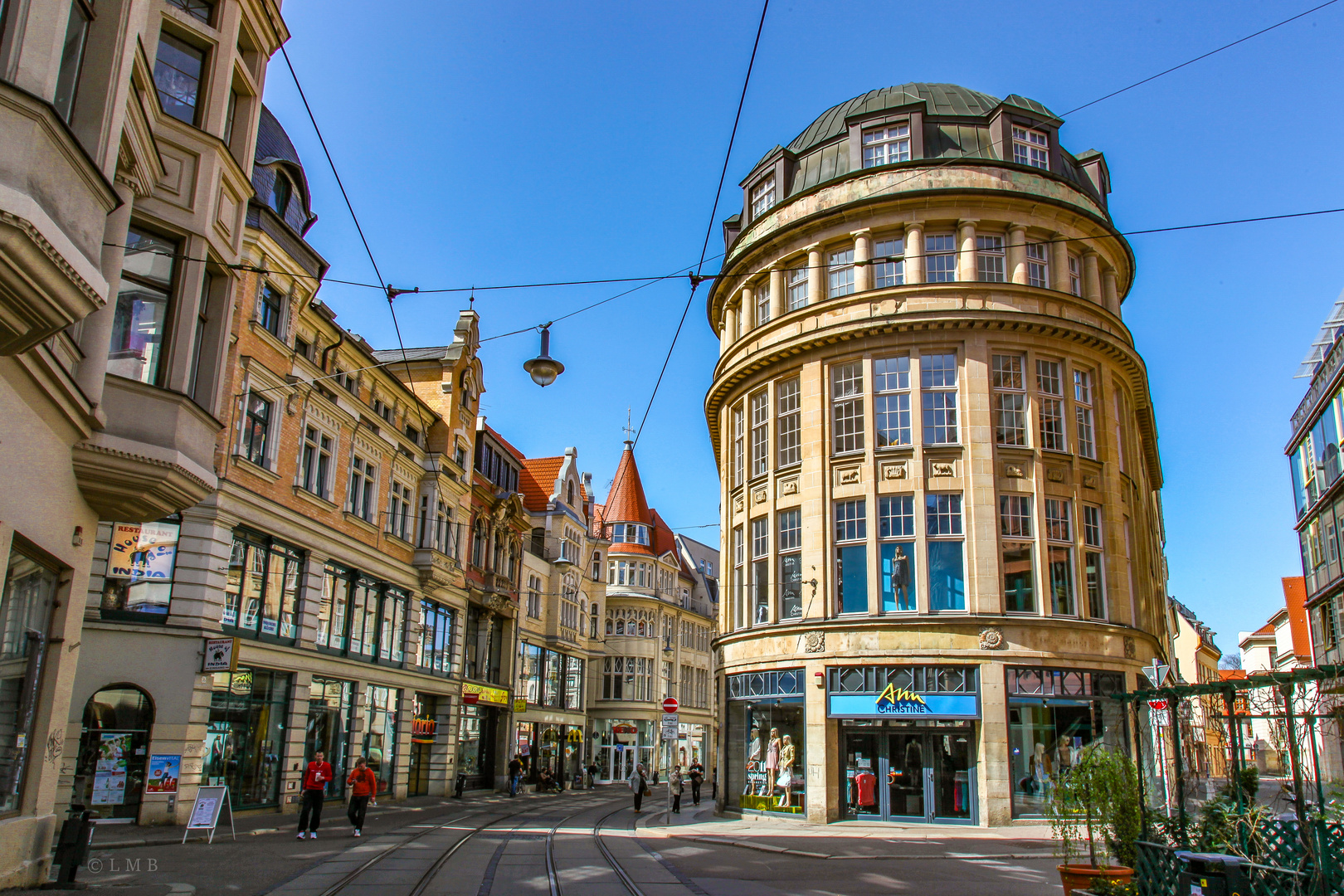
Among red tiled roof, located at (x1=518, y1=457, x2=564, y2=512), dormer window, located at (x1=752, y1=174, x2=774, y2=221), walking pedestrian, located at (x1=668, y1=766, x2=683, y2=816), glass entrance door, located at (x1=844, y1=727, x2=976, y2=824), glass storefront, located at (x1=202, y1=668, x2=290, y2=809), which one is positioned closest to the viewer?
glass storefront, located at (x1=202, y1=668, x2=290, y2=809)

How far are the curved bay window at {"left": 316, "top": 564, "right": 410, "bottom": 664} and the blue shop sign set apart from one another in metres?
14.0

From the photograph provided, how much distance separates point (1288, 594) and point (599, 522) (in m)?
49.7

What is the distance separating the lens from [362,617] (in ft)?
101

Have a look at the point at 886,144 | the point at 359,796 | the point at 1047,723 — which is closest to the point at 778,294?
the point at 886,144

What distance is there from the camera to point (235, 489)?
23.0 m

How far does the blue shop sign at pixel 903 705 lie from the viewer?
934 inches

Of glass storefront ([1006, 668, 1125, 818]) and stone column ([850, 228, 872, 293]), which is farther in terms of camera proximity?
stone column ([850, 228, 872, 293])

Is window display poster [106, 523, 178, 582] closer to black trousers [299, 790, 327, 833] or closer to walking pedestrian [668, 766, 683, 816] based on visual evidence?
black trousers [299, 790, 327, 833]

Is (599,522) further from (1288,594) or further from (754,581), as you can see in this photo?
(1288,594)

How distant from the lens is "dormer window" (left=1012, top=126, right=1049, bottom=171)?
27.7 metres

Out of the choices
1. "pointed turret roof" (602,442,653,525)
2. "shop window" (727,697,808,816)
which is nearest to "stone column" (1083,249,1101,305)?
"shop window" (727,697,808,816)

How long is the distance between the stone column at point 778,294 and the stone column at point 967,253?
4858mm

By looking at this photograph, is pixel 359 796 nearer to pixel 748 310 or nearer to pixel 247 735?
pixel 247 735

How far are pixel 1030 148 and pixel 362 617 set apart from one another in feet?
77.3
